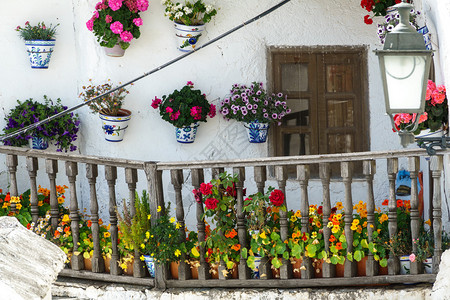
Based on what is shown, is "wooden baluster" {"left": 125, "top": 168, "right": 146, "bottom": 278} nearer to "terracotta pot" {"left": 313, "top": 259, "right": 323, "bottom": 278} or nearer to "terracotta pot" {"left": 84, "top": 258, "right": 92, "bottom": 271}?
"terracotta pot" {"left": 84, "top": 258, "right": 92, "bottom": 271}

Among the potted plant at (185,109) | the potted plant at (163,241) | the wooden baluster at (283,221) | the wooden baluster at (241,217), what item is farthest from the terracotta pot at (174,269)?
the potted plant at (185,109)

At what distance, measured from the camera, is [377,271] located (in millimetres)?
5453

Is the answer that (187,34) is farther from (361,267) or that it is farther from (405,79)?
(405,79)

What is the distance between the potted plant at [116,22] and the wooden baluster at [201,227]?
160 centimetres

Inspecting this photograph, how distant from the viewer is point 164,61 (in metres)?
6.96

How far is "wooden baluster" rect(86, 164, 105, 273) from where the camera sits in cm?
585

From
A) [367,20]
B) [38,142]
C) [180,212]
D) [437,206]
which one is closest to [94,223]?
[180,212]

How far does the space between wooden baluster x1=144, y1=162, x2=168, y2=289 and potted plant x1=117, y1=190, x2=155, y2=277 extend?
0.21 feet

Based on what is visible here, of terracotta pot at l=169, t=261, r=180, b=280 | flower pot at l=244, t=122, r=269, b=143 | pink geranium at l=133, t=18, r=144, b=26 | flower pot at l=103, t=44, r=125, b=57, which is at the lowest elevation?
terracotta pot at l=169, t=261, r=180, b=280

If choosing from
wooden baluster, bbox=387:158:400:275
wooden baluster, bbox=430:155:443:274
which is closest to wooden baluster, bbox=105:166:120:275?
wooden baluster, bbox=387:158:400:275

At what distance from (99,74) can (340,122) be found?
2.29m

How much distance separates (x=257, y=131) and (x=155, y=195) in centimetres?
153

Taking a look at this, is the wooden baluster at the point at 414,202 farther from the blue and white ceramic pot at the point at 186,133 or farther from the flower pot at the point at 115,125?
the flower pot at the point at 115,125

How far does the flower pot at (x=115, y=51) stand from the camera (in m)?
6.73
